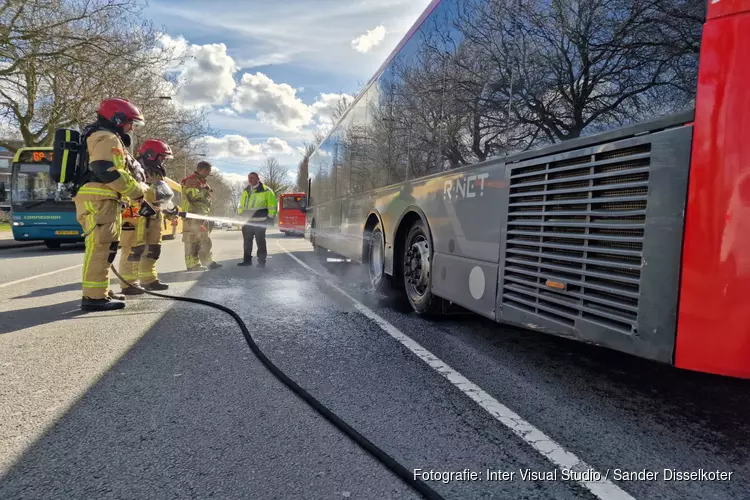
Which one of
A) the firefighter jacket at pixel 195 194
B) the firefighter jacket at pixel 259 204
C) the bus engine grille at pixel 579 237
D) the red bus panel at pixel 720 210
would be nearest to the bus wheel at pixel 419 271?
the bus engine grille at pixel 579 237

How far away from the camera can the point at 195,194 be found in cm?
888

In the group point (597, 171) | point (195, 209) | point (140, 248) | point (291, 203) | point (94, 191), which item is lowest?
point (140, 248)

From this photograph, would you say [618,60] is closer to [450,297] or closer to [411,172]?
[450,297]

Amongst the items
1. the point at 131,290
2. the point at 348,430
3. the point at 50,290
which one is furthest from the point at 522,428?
the point at 50,290

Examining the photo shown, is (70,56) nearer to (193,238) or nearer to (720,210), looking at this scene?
(193,238)

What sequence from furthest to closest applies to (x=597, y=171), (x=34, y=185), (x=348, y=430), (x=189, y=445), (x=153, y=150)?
(x=34, y=185)
(x=153, y=150)
(x=597, y=171)
(x=348, y=430)
(x=189, y=445)

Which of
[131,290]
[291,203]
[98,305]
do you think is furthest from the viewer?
[291,203]

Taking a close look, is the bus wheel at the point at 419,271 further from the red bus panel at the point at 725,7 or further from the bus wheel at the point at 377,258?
the red bus panel at the point at 725,7

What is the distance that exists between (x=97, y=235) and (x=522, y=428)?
4615 mm

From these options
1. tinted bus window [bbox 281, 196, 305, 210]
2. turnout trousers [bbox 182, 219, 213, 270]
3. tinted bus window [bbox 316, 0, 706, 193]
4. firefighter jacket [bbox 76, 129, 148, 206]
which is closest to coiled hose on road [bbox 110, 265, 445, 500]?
tinted bus window [bbox 316, 0, 706, 193]

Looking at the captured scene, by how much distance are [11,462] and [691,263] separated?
3.08 metres

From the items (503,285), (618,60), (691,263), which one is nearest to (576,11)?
(618,60)

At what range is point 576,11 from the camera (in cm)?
259

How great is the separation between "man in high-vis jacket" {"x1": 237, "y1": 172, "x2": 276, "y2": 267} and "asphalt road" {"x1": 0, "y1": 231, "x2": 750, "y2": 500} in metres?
5.18
